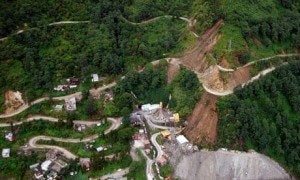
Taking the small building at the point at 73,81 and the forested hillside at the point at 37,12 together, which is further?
the forested hillside at the point at 37,12

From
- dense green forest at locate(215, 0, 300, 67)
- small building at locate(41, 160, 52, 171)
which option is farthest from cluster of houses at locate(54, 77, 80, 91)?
dense green forest at locate(215, 0, 300, 67)

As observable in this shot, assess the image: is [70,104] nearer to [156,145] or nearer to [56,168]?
[56,168]

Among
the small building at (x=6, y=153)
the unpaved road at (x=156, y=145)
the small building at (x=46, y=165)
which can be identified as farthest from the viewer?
the unpaved road at (x=156, y=145)

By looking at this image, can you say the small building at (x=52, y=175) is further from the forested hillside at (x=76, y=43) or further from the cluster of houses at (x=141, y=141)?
the forested hillside at (x=76, y=43)

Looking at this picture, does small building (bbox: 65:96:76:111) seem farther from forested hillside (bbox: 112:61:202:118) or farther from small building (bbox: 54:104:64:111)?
forested hillside (bbox: 112:61:202:118)

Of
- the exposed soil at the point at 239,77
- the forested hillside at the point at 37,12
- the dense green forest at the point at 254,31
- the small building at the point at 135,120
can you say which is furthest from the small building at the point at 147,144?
the forested hillside at the point at 37,12
